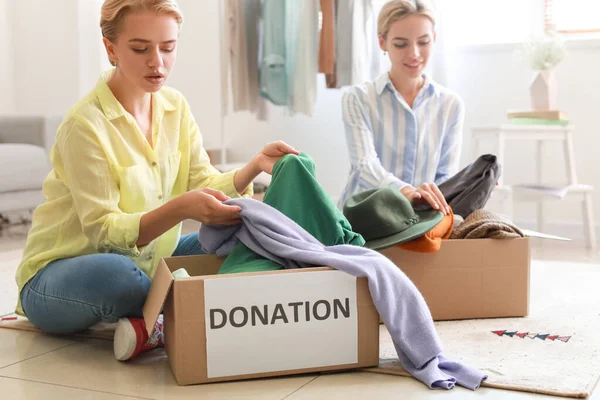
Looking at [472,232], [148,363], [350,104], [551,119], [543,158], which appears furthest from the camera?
[543,158]

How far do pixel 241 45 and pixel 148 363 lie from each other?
2389mm

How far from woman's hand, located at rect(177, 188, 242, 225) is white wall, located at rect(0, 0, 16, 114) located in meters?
3.72

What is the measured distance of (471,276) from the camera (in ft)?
5.71

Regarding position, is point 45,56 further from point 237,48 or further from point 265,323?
point 265,323

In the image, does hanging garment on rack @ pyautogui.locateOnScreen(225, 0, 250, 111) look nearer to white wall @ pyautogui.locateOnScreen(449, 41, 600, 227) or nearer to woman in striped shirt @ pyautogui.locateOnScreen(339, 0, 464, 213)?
white wall @ pyautogui.locateOnScreen(449, 41, 600, 227)

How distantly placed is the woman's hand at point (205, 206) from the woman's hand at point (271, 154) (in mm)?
190

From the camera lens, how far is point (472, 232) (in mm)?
1738

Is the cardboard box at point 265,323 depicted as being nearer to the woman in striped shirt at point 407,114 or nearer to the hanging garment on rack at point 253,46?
the woman in striped shirt at point 407,114

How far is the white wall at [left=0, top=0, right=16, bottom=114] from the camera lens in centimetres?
468

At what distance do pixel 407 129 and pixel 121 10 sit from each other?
932mm

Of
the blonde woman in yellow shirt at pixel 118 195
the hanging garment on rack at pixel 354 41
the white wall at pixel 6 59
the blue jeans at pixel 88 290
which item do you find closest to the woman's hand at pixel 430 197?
the blonde woman in yellow shirt at pixel 118 195

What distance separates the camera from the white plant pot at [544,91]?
316 centimetres

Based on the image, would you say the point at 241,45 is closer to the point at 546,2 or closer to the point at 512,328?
the point at 546,2

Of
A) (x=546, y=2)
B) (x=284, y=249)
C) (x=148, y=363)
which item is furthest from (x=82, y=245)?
(x=546, y=2)
